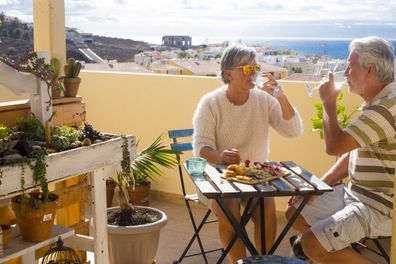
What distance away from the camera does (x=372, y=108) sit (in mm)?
2611

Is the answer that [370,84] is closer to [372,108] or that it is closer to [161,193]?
[372,108]

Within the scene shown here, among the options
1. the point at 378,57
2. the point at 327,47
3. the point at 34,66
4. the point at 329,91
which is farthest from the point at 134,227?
the point at 327,47

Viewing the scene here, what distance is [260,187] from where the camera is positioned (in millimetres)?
2551

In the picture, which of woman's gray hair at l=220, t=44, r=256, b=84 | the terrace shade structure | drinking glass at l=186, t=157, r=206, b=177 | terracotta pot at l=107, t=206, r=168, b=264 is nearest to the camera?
drinking glass at l=186, t=157, r=206, b=177

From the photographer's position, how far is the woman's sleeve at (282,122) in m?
3.37

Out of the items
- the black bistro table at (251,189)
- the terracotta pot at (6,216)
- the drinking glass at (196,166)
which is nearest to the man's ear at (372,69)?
the black bistro table at (251,189)

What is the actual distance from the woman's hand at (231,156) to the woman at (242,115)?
0.09 m

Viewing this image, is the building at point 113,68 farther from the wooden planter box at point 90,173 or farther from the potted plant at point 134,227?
the wooden planter box at point 90,173

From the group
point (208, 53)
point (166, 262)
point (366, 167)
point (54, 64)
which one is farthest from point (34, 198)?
point (208, 53)

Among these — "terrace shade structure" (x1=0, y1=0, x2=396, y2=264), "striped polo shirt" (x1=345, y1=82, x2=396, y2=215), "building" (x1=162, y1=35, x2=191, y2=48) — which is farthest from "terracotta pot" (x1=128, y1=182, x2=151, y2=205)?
"building" (x1=162, y1=35, x2=191, y2=48)

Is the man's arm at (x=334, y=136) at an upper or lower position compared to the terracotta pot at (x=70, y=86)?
lower

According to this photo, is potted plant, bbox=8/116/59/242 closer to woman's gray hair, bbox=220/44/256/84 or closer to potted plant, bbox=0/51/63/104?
potted plant, bbox=0/51/63/104

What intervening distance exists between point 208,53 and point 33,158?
12.9 m

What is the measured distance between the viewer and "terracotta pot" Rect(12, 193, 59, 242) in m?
2.48
